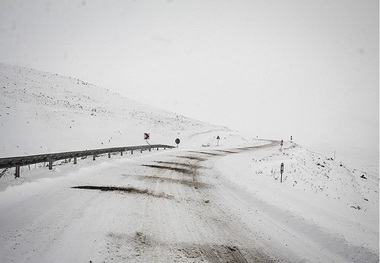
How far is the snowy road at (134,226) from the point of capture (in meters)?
3.82

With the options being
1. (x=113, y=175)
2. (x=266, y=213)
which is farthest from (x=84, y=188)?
(x=266, y=213)

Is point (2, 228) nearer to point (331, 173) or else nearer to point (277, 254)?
point (277, 254)

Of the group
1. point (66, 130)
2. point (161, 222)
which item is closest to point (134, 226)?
point (161, 222)

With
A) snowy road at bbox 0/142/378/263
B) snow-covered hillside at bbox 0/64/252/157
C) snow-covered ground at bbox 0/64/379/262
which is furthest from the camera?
snow-covered hillside at bbox 0/64/252/157

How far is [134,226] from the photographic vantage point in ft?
16.1

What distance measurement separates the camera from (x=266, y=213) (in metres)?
6.78

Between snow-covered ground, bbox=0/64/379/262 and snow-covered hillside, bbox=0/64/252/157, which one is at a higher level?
snow-covered hillside, bbox=0/64/252/157

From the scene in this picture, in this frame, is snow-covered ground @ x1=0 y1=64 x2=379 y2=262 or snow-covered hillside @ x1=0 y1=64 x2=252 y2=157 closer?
snow-covered ground @ x1=0 y1=64 x2=379 y2=262

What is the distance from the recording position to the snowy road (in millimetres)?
3818

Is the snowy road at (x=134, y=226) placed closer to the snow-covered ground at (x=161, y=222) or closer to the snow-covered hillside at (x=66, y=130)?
the snow-covered ground at (x=161, y=222)

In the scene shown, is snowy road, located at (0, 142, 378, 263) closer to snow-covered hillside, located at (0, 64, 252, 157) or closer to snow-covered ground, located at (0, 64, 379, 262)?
snow-covered ground, located at (0, 64, 379, 262)

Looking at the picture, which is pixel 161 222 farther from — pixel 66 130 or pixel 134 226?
pixel 66 130

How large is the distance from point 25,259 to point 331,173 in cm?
2732

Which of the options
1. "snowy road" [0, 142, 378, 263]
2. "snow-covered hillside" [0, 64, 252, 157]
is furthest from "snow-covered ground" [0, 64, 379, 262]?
"snow-covered hillside" [0, 64, 252, 157]
